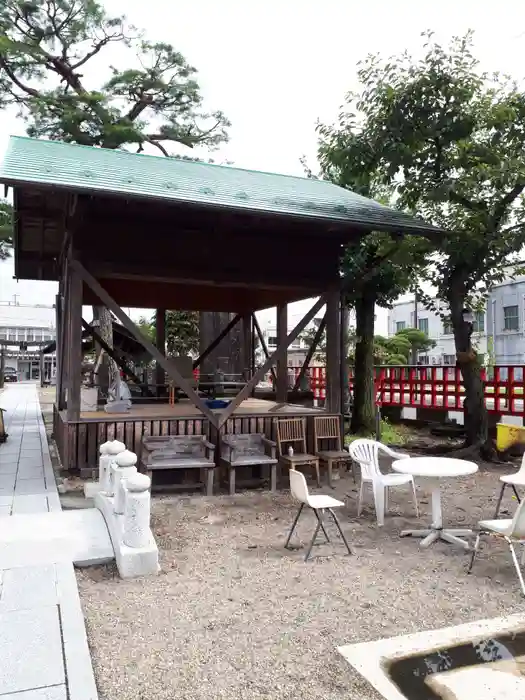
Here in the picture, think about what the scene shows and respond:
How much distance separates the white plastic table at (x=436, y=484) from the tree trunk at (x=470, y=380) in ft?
15.0

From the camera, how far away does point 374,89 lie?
28.0ft

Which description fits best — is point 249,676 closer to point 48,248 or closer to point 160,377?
point 48,248

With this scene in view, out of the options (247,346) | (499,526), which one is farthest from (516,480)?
(247,346)

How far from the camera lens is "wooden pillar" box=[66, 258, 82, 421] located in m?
6.78

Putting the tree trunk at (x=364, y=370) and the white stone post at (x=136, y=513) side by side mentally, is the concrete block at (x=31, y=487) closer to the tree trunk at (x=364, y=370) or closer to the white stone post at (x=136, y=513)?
the white stone post at (x=136, y=513)

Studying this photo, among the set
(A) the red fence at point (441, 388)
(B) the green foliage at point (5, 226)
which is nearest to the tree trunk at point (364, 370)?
(A) the red fence at point (441, 388)

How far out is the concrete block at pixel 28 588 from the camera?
3.37m

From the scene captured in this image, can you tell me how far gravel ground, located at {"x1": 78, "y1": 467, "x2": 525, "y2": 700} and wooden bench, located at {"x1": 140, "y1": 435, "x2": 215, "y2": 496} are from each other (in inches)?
39.8

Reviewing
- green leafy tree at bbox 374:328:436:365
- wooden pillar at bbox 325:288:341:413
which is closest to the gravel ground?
wooden pillar at bbox 325:288:341:413

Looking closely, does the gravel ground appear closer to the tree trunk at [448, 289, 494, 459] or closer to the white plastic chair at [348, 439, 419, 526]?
the white plastic chair at [348, 439, 419, 526]

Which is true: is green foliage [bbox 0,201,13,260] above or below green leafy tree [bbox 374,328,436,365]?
above

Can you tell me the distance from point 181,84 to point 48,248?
9.74 metres

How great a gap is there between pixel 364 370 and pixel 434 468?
7649 millimetres

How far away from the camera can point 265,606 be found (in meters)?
3.48
